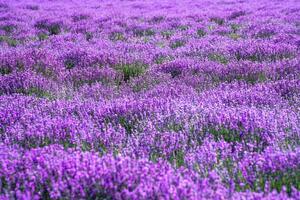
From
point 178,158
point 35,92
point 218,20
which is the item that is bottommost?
point 218,20

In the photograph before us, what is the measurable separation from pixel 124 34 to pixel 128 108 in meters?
5.90

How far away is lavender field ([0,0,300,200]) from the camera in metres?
2.13

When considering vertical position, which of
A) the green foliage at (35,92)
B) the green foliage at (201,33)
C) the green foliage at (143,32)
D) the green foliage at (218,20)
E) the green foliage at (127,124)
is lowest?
the green foliage at (218,20)

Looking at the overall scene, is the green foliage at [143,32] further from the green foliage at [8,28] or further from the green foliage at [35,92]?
the green foliage at [35,92]

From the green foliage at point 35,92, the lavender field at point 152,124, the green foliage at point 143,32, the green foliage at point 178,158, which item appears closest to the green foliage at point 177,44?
the lavender field at point 152,124

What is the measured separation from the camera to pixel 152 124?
3348 mm

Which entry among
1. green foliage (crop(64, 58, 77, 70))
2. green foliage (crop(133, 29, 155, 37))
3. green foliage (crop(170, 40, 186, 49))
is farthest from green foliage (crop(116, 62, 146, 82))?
green foliage (crop(133, 29, 155, 37))

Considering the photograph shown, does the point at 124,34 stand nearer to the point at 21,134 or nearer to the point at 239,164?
the point at 21,134

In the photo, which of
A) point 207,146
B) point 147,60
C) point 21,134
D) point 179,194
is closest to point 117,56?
point 147,60

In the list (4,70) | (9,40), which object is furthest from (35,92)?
(9,40)

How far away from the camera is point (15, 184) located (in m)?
2.34

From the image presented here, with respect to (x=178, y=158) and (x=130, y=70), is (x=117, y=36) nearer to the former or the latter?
(x=130, y=70)

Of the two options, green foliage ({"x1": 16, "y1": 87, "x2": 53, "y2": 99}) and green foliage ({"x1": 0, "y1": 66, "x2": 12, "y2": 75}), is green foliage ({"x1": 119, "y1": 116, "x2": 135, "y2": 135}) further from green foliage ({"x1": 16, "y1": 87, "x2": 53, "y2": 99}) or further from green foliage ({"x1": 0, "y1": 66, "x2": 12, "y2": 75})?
green foliage ({"x1": 0, "y1": 66, "x2": 12, "y2": 75})

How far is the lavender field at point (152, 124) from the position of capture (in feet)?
7.00
